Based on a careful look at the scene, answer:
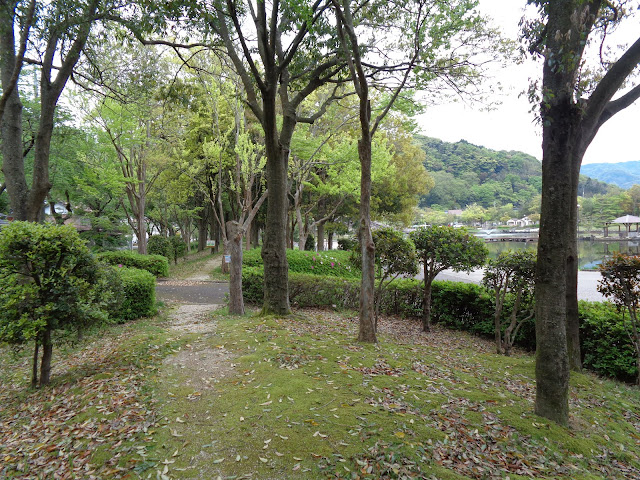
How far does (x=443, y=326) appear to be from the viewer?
9.27 meters

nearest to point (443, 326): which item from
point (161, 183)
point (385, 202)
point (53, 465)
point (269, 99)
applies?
point (269, 99)

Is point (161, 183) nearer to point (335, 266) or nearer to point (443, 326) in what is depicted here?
point (335, 266)

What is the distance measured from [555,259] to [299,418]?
2.81 meters

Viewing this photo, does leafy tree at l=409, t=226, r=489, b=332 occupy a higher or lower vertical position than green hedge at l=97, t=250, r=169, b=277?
higher

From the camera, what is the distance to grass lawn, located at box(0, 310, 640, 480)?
2.82 meters

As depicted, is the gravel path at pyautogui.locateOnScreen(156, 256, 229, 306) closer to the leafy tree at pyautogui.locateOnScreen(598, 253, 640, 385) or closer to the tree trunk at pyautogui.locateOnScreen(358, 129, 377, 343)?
the tree trunk at pyautogui.locateOnScreen(358, 129, 377, 343)

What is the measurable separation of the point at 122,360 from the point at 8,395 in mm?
1377

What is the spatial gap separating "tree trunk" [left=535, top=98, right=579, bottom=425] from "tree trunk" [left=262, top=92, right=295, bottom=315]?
444 centimetres

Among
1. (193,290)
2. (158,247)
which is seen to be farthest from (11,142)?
(158,247)

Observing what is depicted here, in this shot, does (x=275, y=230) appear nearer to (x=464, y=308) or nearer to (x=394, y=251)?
(x=394, y=251)

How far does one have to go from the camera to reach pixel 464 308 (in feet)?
29.6

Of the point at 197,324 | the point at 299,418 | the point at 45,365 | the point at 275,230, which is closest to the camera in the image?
the point at 299,418

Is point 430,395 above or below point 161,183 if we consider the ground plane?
below

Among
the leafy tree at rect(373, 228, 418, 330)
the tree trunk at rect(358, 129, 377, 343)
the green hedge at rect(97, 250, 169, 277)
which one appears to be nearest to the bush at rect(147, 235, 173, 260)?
the green hedge at rect(97, 250, 169, 277)
